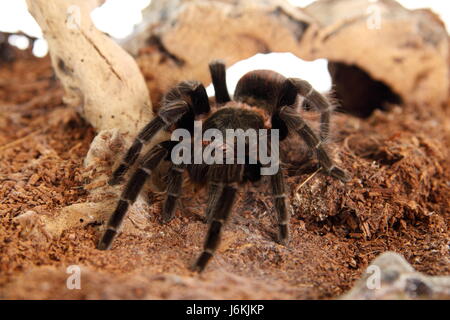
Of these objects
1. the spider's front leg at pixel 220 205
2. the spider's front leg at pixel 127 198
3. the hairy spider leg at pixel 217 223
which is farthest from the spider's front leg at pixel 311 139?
the spider's front leg at pixel 127 198

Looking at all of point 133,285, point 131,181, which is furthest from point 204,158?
point 133,285

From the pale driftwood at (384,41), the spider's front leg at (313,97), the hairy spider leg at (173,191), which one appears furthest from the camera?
the pale driftwood at (384,41)

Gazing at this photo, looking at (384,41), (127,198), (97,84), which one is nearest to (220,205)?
(127,198)

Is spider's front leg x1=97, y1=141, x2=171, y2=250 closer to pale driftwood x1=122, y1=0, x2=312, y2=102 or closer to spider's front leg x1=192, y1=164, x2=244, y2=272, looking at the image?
spider's front leg x1=192, y1=164, x2=244, y2=272

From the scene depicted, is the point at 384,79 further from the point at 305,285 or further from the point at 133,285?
the point at 133,285

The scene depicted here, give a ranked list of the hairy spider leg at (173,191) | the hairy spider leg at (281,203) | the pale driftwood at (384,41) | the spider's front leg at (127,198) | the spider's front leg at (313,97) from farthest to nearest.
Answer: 1. the pale driftwood at (384,41)
2. the spider's front leg at (313,97)
3. the hairy spider leg at (173,191)
4. the hairy spider leg at (281,203)
5. the spider's front leg at (127,198)

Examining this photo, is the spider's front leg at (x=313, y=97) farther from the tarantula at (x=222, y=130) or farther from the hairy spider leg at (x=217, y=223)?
the hairy spider leg at (x=217, y=223)

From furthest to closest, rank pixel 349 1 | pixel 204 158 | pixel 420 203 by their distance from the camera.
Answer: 1. pixel 349 1
2. pixel 420 203
3. pixel 204 158
